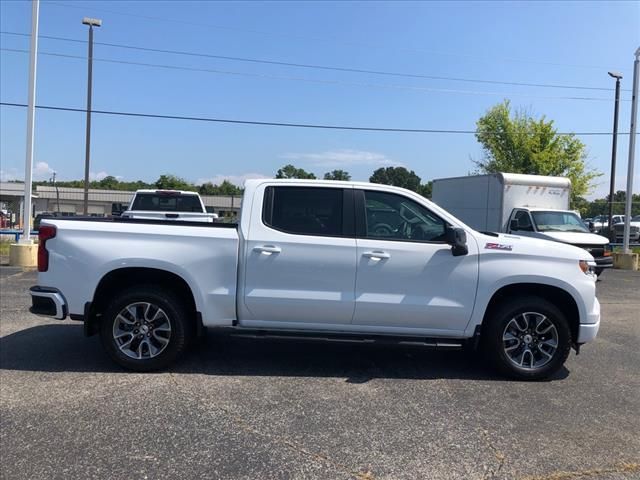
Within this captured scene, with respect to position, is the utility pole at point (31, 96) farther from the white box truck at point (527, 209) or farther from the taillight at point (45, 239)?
the white box truck at point (527, 209)

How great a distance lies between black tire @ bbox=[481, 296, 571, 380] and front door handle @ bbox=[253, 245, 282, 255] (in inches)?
85.0

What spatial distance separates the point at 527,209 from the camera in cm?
1611

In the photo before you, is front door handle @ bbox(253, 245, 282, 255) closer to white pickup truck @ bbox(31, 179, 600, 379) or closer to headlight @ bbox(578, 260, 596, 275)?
white pickup truck @ bbox(31, 179, 600, 379)

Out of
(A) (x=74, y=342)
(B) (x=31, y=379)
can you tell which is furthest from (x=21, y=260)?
(B) (x=31, y=379)

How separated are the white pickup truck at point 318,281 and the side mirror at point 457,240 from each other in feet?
0.03

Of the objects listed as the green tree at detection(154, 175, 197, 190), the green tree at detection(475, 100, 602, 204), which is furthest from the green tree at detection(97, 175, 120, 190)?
the green tree at detection(475, 100, 602, 204)

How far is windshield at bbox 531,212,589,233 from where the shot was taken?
15.3 metres

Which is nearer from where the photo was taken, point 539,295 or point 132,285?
point 132,285

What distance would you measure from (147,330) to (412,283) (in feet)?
8.41

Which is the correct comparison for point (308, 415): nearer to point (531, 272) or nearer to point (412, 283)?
point (412, 283)

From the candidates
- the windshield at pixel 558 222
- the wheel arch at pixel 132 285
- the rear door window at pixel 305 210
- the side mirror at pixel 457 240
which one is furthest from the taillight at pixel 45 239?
the windshield at pixel 558 222

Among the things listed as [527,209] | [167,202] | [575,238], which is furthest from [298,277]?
[527,209]

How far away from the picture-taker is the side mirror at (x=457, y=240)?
5129 mm

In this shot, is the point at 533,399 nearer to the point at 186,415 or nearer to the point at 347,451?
the point at 347,451
